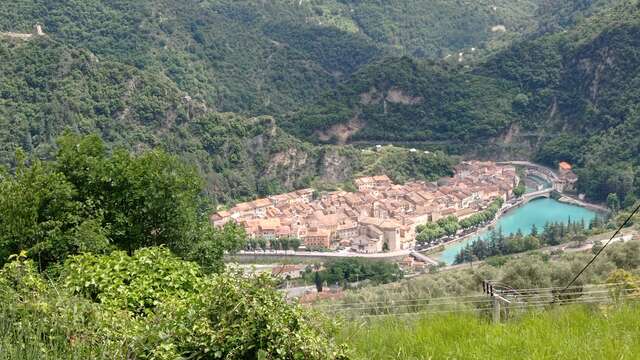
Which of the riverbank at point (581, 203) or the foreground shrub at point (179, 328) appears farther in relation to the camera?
the riverbank at point (581, 203)

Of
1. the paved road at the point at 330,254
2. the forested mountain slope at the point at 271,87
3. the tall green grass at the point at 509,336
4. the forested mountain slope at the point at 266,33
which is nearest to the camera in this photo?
the tall green grass at the point at 509,336

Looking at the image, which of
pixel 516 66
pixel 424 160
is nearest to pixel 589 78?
pixel 516 66

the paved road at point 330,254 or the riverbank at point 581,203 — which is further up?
the riverbank at point 581,203

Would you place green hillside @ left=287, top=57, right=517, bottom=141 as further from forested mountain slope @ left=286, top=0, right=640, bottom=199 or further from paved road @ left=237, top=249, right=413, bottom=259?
paved road @ left=237, top=249, right=413, bottom=259

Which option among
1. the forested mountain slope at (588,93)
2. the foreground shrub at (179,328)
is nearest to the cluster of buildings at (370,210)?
the forested mountain slope at (588,93)

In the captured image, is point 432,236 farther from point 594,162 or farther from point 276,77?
point 276,77

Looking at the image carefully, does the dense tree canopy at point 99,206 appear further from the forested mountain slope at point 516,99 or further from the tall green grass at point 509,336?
the forested mountain slope at point 516,99

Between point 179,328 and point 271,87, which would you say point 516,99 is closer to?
point 271,87
